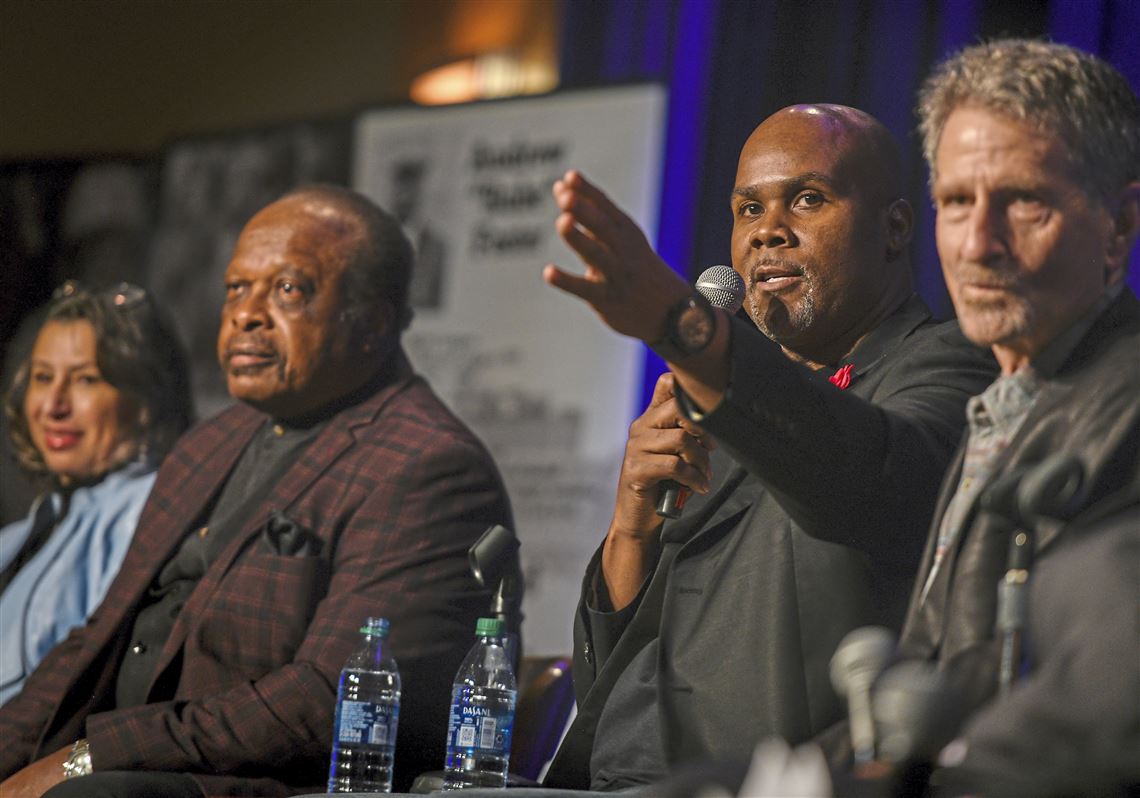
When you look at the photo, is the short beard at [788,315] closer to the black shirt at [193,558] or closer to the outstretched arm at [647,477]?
the outstretched arm at [647,477]

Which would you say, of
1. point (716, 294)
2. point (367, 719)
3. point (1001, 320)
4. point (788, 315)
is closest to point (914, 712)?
point (1001, 320)

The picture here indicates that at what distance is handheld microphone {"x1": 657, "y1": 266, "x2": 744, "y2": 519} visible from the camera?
2.41 metres

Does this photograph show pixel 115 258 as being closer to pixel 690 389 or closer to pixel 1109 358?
pixel 690 389

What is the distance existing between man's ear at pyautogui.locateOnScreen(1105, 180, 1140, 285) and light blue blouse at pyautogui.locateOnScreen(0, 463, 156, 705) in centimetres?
302

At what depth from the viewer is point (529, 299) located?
4875 mm

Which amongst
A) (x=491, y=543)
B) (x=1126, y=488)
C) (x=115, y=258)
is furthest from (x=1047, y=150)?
(x=115, y=258)

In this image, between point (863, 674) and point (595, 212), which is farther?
point (595, 212)

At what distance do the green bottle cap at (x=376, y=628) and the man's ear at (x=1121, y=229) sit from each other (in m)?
1.74

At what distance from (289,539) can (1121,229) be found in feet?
6.60

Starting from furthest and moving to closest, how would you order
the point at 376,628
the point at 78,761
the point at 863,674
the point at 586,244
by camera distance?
the point at 78,761 → the point at 376,628 → the point at 586,244 → the point at 863,674

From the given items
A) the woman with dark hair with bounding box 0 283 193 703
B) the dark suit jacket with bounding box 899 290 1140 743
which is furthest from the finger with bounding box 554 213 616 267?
the woman with dark hair with bounding box 0 283 193 703

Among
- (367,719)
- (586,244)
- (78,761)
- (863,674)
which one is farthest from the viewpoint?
(78,761)

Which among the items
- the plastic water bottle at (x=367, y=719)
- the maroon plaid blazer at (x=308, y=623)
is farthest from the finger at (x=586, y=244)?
the maroon plaid blazer at (x=308, y=623)

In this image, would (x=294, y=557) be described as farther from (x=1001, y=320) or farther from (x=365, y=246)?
(x=1001, y=320)
